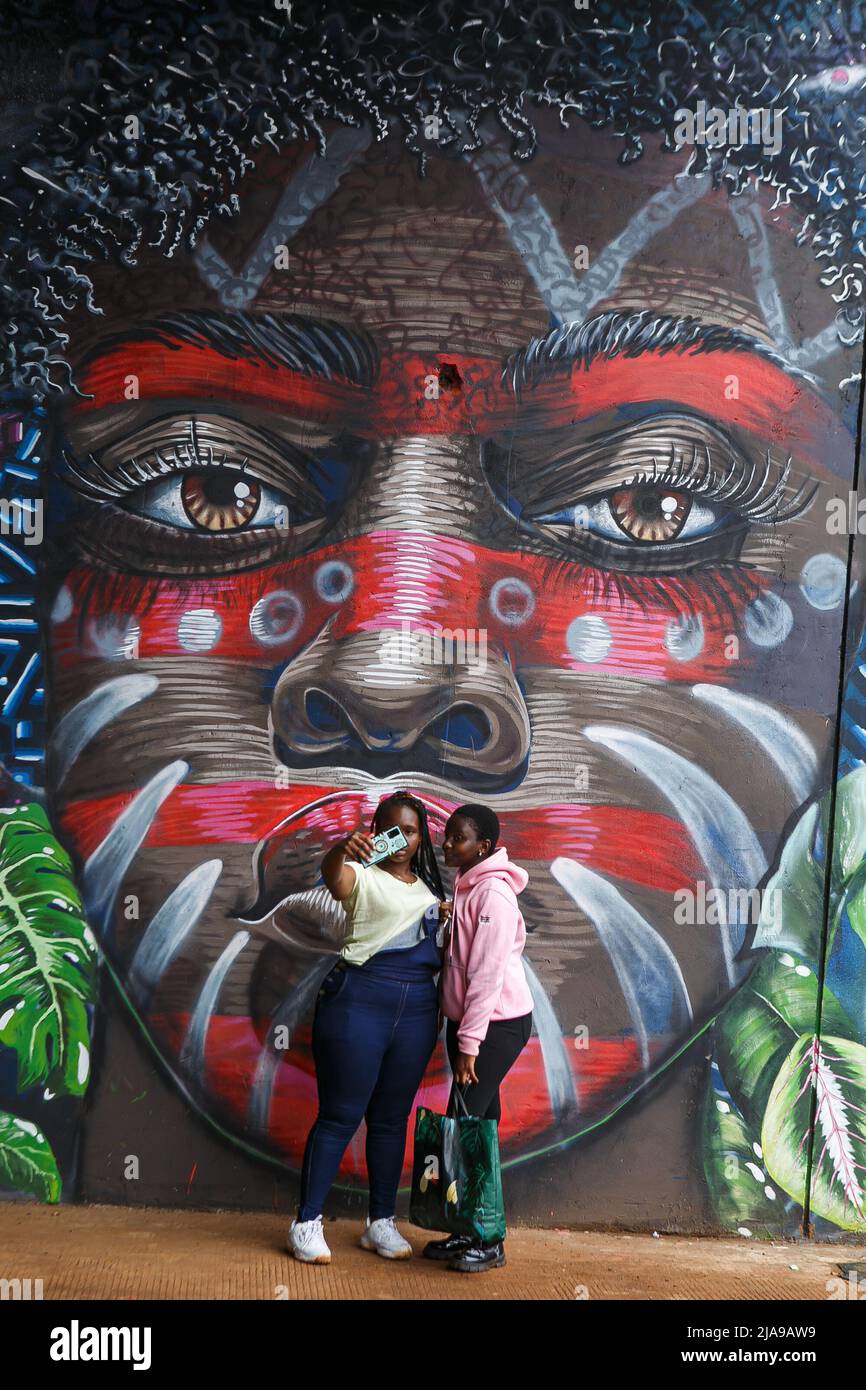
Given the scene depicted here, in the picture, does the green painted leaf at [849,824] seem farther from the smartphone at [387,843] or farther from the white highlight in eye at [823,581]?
the smartphone at [387,843]

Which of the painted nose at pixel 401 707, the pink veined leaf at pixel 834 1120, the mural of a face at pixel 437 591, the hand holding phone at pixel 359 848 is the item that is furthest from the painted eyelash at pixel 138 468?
the pink veined leaf at pixel 834 1120

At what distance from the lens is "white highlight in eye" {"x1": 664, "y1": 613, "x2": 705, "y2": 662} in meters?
5.91

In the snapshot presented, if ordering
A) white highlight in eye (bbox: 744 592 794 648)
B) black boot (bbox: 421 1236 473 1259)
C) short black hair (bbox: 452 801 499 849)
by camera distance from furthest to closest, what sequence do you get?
1. white highlight in eye (bbox: 744 592 794 648)
2. short black hair (bbox: 452 801 499 849)
3. black boot (bbox: 421 1236 473 1259)

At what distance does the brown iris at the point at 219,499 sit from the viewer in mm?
5910

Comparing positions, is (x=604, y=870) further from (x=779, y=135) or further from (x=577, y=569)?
(x=779, y=135)

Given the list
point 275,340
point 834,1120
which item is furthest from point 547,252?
point 834,1120

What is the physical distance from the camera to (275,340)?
5.89m

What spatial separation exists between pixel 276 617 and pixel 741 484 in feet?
7.18

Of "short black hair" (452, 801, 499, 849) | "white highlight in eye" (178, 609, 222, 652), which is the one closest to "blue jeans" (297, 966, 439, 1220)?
"short black hair" (452, 801, 499, 849)

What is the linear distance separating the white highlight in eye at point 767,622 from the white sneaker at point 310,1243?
3106mm

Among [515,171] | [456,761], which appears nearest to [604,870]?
[456,761]

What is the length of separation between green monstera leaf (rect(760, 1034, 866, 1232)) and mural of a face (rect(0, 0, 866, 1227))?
0.09m

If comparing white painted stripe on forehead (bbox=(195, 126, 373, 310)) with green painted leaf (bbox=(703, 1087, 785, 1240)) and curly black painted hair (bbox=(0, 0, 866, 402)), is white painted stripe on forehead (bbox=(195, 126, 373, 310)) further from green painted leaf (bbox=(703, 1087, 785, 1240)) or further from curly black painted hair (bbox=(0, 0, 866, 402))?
green painted leaf (bbox=(703, 1087, 785, 1240))

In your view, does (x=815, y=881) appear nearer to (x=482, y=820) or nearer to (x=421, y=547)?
(x=482, y=820)
